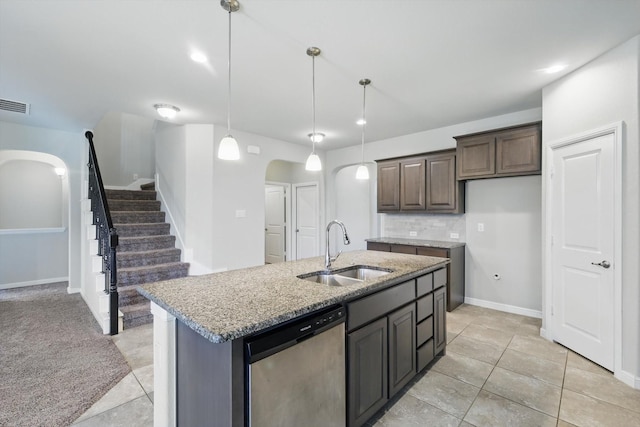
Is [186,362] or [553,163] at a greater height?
[553,163]

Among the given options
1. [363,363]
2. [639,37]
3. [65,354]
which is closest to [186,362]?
[363,363]

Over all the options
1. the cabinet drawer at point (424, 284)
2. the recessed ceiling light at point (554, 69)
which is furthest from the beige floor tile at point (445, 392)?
the recessed ceiling light at point (554, 69)

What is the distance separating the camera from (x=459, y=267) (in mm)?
4273

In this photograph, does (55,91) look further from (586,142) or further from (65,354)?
(586,142)

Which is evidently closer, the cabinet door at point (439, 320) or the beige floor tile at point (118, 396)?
the beige floor tile at point (118, 396)

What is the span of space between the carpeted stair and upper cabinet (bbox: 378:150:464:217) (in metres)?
3.41

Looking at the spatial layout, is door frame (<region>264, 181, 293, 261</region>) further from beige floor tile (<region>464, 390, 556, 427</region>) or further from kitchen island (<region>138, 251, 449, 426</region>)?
beige floor tile (<region>464, 390, 556, 427</region>)

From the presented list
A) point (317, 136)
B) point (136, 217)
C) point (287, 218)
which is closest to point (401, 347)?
point (317, 136)

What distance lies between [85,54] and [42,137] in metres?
3.06

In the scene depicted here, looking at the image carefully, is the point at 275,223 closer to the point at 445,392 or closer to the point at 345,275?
the point at 345,275

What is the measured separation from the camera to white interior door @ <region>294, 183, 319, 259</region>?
6621mm

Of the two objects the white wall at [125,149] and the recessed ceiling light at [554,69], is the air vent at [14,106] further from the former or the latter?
the recessed ceiling light at [554,69]

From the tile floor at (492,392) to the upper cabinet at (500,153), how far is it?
6.55 feet

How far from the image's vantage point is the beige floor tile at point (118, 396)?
6.79ft
